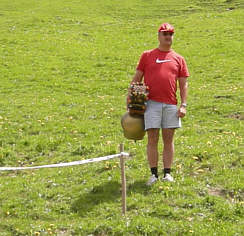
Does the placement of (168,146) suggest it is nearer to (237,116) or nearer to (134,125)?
(134,125)

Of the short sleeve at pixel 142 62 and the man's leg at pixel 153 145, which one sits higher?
the short sleeve at pixel 142 62

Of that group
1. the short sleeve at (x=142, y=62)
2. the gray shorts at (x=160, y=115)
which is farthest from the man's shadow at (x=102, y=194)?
the short sleeve at (x=142, y=62)

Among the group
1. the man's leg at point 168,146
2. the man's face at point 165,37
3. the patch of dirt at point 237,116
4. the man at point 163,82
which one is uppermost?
the man's face at point 165,37

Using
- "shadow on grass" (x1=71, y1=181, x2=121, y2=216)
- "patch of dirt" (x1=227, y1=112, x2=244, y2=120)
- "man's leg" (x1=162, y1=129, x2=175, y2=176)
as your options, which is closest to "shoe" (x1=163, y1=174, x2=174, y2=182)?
"man's leg" (x1=162, y1=129, x2=175, y2=176)

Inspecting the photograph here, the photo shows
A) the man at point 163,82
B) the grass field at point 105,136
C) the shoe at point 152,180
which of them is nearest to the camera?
the grass field at point 105,136

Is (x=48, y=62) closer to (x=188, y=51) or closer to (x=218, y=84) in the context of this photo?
(x=188, y=51)

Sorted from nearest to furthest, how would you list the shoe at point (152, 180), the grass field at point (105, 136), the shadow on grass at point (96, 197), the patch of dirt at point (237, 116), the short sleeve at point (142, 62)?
the grass field at point (105, 136), the shadow on grass at point (96, 197), the short sleeve at point (142, 62), the shoe at point (152, 180), the patch of dirt at point (237, 116)

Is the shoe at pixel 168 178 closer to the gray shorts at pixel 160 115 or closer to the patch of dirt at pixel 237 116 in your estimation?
the gray shorts at pixel 160 115

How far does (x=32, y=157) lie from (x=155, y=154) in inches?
165

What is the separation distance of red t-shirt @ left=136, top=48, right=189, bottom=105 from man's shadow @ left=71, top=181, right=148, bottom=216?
1770mm

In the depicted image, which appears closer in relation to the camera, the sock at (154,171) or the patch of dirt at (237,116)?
the sock at (154,171)

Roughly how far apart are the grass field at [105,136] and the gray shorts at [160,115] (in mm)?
1190

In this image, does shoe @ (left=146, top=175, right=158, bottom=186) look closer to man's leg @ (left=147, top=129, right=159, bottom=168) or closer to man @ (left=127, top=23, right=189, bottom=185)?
man's leg @ (left=147, top=129, right=159, bottom=168)

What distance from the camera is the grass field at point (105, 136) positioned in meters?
8.91
